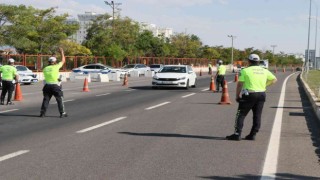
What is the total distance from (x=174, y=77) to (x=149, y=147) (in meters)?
18.3

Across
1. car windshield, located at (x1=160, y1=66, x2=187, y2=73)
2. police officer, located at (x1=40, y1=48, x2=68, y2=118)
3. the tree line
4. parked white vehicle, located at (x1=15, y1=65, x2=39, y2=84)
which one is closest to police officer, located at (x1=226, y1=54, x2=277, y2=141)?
police officer, located at (x1=40, y1=48, x2=68, y2=118)

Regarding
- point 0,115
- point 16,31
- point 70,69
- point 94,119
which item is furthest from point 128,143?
point 70,69

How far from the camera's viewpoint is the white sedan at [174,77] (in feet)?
87.3

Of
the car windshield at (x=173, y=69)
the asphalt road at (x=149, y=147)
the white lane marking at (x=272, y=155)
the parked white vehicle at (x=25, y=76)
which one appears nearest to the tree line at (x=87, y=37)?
the parked white vehicle at (x=25, y=76)

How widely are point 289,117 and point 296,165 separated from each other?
6.68m

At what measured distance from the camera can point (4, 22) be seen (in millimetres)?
43062

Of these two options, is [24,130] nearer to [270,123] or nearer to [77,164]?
[77,164]

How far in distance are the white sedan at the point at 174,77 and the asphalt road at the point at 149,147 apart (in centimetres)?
1248

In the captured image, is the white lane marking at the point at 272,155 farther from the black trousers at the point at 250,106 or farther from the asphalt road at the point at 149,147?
the black trousers at the point at 250,106

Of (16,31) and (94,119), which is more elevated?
(16,31)

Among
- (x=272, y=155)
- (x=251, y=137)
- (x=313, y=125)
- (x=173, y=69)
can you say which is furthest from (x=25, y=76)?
(x=272, y=155)

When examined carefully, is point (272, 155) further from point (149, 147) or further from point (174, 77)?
point (174, 77)

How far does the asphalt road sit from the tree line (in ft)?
100

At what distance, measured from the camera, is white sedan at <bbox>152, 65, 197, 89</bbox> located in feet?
87.3
